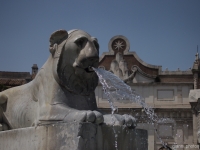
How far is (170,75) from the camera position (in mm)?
27578

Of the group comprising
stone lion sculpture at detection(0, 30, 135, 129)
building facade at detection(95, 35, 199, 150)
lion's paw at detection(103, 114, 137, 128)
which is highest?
building facade at detection(95, 35, 199, 150)

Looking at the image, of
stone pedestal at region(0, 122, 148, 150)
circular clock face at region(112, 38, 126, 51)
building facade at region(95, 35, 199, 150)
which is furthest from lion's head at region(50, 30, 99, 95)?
circular clock face at region(112, 38, 126, 51)

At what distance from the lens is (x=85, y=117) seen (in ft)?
12.7

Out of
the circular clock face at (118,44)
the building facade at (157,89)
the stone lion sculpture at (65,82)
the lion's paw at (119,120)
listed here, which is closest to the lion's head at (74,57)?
the stone lion sculpture at (65,82)

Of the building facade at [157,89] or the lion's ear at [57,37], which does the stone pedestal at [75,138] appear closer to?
the lion's ear at [57,37]

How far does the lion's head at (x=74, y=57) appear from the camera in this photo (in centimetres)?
444

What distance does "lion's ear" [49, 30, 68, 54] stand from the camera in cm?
457

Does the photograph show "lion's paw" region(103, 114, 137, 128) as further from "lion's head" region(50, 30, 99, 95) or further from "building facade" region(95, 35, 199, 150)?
"building facade" region(95, 35, 199, 150)

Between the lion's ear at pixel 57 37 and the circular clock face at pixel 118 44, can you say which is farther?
the circular clock face at pixel 118 44

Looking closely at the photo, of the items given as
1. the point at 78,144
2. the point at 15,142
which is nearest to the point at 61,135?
the point at 78,144

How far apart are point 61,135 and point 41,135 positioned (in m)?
0.28

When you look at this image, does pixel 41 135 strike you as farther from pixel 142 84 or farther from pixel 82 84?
pixel 142 84

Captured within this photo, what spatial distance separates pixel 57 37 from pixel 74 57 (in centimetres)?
35

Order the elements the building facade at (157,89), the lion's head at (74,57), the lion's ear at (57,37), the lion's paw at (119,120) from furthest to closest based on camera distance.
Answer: the building facade at (157,89), the lion's ear at (57,37), the lion's head at (74,57), the lion's paw at (119,120)
